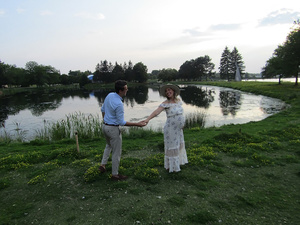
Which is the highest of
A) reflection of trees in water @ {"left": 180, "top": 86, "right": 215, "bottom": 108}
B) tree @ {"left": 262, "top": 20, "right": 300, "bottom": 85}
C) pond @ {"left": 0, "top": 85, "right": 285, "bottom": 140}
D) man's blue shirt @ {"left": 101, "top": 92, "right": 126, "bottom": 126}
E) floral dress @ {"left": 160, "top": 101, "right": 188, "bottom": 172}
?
tree @ {"left": 262, "top": 20, "right": 300, "bottom": 85}

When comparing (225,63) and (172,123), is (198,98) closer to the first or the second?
(172,123)

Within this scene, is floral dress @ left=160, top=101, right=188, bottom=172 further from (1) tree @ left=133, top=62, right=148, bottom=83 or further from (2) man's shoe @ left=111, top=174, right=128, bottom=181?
(1) tree @ left=133, top=62, right=148, bottom=83

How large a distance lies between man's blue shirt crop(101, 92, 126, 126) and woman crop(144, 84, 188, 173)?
826 mm

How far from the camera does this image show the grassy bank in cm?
401

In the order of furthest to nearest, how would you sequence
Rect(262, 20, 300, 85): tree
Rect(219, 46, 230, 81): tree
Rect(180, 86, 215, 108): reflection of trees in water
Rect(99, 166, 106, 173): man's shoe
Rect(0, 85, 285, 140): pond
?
1. Rect(219, 46, 230, 81): tree
2. Rect(262, 20, 300, 85): tree
3. Rect(180, 86, 215, 108): reflection of trees in water
4. Rect(0, 85, 285, 140): pond
5. Rect(99, 166, 106, 173): man's shoe

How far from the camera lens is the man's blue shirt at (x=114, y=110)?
188 inches

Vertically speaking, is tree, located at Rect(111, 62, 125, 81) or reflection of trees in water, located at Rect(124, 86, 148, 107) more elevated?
tree, located at Rect(111, 62, 125, 81)

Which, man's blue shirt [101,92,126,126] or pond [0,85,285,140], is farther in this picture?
pond [0,85,285,140]

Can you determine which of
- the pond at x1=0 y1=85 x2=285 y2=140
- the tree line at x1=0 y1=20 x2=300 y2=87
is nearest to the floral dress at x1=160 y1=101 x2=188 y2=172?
the pond at x1=0 y1=85 x2=285 y2=140

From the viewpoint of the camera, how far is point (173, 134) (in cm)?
556

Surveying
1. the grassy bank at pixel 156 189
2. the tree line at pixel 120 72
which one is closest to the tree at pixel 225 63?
the tree line at pixel 120 72

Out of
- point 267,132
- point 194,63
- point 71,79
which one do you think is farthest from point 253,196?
point 71,79

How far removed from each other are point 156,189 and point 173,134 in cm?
155

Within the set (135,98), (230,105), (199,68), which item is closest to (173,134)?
(230,105)
